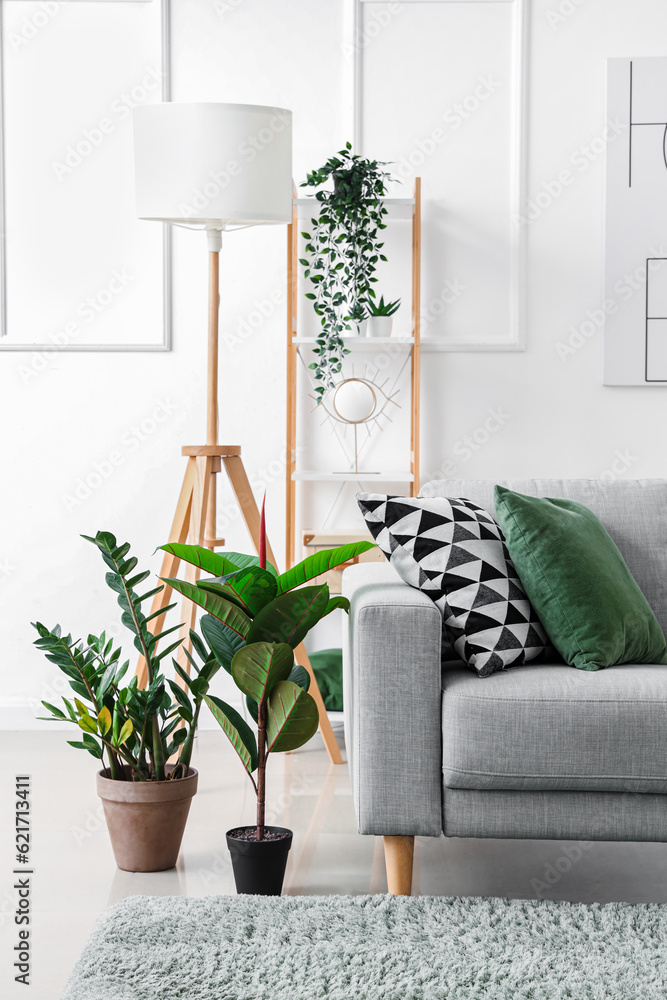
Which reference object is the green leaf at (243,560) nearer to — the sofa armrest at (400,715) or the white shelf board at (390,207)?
the sofa armrest at (400,715)

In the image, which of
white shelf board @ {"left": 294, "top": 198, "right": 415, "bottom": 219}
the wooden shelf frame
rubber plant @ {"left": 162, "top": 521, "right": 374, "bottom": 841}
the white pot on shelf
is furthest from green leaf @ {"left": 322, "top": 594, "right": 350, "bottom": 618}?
white shelf board @ {"left": 294, "top": 198, "right": 415, "bottom": 219}

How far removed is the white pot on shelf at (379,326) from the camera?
3.15m

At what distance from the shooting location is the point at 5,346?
3363 mm

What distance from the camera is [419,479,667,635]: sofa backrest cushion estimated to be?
90.9 inches

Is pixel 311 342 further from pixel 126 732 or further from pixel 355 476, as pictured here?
pixel 126 732

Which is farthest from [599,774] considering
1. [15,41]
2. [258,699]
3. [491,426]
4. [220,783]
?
[15,41]

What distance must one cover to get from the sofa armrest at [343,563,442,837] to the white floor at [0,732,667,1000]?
11.6 inches

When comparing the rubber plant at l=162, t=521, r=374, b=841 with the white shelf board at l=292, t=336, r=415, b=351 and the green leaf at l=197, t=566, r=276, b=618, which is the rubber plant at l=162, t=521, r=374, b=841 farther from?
the white shelf board at l=292, t=336, r=415, b=351

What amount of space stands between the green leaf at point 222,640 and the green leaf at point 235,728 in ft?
0.28

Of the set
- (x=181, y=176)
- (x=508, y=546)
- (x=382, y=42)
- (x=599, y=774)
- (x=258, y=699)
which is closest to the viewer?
(x=599, y=774)

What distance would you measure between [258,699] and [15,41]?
2.66m

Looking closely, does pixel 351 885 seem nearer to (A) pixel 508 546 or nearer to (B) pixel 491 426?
(A) pixel 508 546

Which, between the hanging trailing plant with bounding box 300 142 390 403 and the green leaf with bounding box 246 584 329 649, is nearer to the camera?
the green leaf with bounding box 246 584 329 649

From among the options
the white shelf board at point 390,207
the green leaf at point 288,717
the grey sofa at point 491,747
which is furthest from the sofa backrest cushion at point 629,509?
the white shelf board at point 390,207
